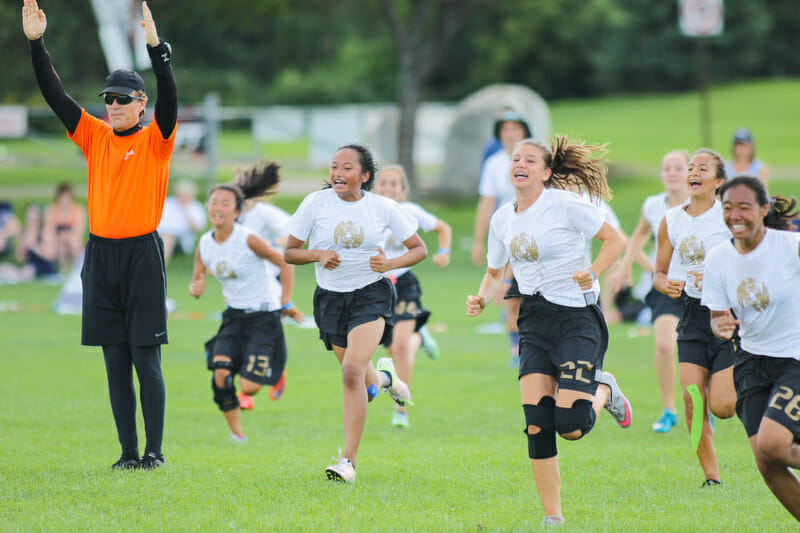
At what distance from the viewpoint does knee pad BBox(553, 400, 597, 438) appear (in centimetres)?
542

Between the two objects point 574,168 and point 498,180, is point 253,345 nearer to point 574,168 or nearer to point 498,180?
point 574,168

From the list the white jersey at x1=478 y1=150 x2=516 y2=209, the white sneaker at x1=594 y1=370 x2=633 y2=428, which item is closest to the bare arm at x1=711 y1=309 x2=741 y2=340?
the white sneaker at x1=594 y1=370 x2=633 y2=428

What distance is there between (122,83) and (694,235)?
3954 millimetres

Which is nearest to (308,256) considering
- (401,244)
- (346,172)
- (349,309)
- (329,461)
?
(349,309)

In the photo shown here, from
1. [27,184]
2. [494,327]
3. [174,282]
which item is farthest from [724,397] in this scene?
[27,184]

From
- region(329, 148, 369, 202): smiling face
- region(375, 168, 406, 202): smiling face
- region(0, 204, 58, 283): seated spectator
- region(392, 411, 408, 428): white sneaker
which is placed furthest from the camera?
region(0, 204, 58, 283): seated spectator

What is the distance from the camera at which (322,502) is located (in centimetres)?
585

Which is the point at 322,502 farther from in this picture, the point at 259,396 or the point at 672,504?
the point at 259,396

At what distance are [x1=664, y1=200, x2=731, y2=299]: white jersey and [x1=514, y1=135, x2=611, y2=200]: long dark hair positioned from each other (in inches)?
35.3

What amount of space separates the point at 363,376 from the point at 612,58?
183 feet

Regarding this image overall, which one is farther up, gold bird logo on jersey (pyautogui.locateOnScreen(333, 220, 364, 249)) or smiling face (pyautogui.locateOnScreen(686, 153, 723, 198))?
smiling face (pyautogui.locateOnScreen(686, 153, 723, 198))

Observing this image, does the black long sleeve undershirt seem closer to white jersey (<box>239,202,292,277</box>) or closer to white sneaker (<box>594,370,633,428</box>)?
white jersey (<box>239,202,292,277</box>)

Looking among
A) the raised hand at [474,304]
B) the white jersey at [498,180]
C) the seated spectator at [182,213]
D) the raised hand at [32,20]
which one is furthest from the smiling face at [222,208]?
the seated spectator at [182,213]

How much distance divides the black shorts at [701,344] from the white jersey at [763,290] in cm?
134
